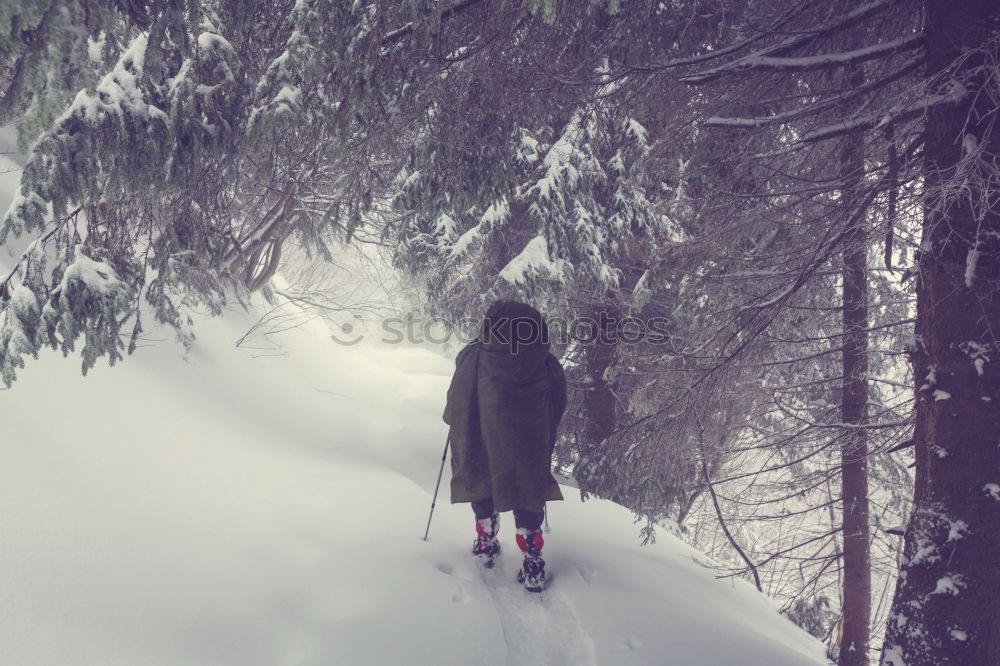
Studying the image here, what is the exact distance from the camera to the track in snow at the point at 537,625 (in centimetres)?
411

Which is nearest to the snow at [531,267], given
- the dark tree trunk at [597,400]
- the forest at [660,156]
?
the forest at [660,156]

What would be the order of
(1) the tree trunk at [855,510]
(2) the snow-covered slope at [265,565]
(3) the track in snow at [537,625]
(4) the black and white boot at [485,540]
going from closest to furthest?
(2) the snow-covered slope at [265,565] < (3) the track in snow at [537,625] < (4) the black and white boot at [485,540] < (1) the tree trunk at [855,510]

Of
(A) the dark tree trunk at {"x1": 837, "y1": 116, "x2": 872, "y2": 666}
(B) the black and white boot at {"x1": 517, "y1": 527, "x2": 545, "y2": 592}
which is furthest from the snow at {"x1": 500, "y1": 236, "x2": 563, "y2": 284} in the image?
(B) the black and white boot at {"x1": 517, "y1": 527, "x2": 545, "y2": 592}

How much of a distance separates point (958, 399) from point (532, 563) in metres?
2.99

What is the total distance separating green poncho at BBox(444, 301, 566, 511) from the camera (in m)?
5.05

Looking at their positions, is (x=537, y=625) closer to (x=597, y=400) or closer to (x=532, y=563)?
(x=532, y=563)

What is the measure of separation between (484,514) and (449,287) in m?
5.16

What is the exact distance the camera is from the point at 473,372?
17.2 feet

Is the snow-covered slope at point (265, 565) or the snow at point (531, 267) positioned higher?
the snow at point (531, 267)

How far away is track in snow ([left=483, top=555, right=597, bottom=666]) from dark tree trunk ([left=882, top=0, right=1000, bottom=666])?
6.01 ft

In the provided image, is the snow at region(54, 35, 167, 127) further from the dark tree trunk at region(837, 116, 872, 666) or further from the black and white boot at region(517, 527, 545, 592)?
the dark tree trunk at region(837, 116, 872, 666)

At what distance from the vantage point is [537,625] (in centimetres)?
448

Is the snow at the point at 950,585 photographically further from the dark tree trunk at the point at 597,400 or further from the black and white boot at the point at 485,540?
the dark tree trunk at the point at 597,400

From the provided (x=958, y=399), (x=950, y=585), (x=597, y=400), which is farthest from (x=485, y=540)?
(x=597, y=400)
